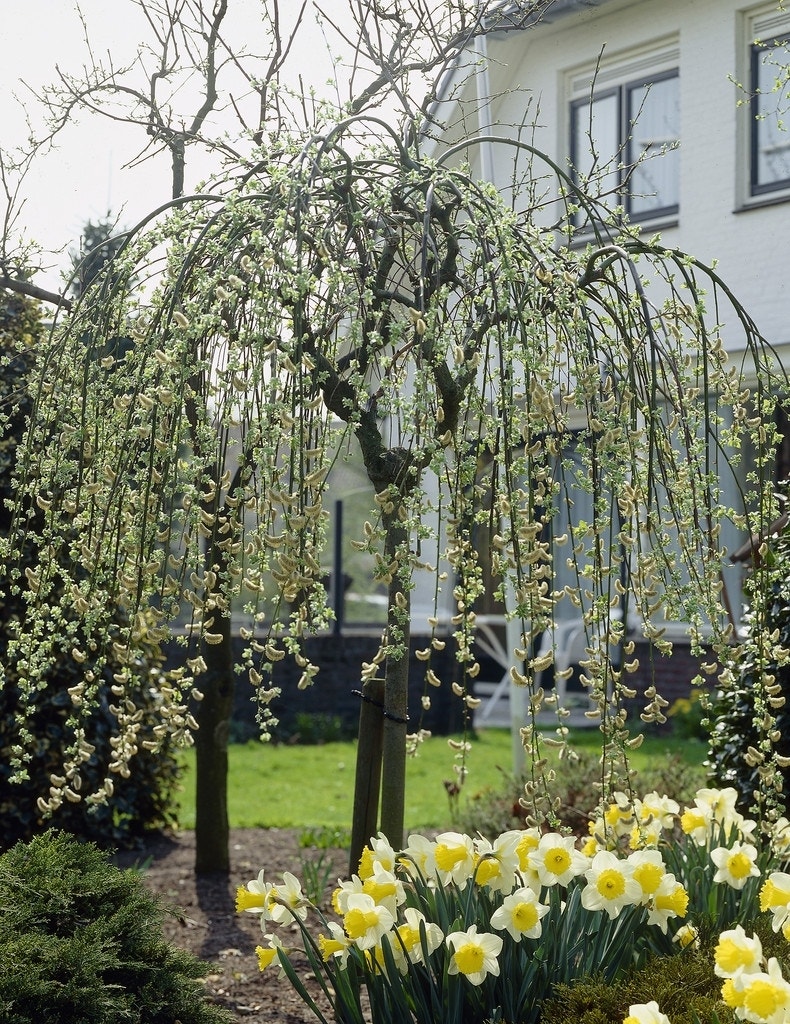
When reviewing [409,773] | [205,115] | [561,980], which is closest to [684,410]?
[561,980]

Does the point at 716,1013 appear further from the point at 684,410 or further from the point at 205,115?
the point at 205,115

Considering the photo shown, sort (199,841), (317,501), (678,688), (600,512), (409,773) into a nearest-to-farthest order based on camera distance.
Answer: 1. (317,501)
2. (600,512)
3. (199,841)
4. (409,773)
5. (678,688)

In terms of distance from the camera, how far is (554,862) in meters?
2.69

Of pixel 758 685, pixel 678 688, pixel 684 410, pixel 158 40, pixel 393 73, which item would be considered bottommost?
pixel 678 688

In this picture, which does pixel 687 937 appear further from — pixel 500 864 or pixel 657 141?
pixel 657 141

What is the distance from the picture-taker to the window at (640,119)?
9.13m

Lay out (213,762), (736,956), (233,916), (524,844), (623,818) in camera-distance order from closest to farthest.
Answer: (736,956) → (524,844) → (623,818) → (233,916) → (213,762)

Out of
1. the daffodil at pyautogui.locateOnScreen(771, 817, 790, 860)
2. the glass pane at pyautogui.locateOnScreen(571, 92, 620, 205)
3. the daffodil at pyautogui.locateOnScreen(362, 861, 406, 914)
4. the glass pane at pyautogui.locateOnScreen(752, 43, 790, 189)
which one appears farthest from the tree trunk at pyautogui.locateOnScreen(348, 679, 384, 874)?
the glass pane at pyautogui.locateOnScreen(571, 92, 620, 205)

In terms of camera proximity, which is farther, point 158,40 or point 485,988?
point 158,40

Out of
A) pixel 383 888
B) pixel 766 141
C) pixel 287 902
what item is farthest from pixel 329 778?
pixel 383 888

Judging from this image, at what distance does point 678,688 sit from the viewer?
9961 mm

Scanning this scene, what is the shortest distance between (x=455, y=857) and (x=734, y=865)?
74 centimetres

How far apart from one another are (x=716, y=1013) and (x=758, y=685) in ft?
2.89

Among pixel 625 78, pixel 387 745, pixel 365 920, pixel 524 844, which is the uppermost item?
pixel 625 78
